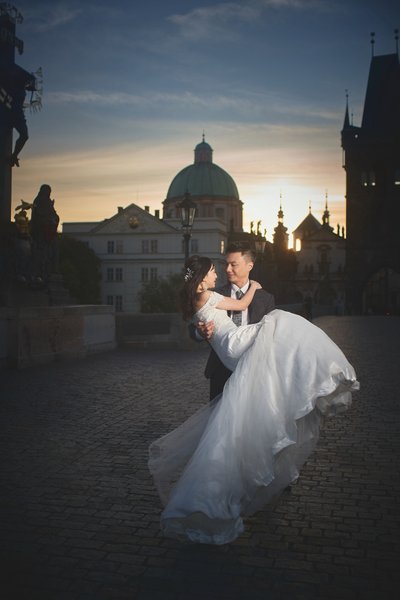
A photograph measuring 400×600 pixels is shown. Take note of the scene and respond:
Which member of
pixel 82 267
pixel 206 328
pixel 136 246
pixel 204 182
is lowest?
pixel 206 328

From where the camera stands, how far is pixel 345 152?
266 feet

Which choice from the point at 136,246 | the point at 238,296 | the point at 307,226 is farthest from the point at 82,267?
the point at 307,226

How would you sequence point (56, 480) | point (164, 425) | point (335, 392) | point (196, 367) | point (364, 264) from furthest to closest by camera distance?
point (364, 264)
point (196, 367)
point (164, 425)
point (56, 480)
point (335, 392)

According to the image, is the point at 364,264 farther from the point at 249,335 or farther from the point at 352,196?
the point at 249,335

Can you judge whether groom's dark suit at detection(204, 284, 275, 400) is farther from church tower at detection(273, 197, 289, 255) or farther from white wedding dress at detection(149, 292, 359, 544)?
church tower at detection(273, 197, 289, 255)

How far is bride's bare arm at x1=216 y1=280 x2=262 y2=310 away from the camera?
4.80 meters

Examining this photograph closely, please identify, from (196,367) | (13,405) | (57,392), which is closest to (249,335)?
(13,405)

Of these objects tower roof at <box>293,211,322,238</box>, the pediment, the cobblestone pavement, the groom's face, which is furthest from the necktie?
Result: tower roof at <box>293,211,322,238</box>

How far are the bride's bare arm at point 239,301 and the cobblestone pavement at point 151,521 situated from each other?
158cm

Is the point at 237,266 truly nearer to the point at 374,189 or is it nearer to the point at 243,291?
the point at 243,291

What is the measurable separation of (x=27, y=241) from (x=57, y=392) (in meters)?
6.09

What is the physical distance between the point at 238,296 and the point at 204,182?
9283cm

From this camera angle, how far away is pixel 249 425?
425 centimetres

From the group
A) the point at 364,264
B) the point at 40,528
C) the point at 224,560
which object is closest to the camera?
the point at 224,560
